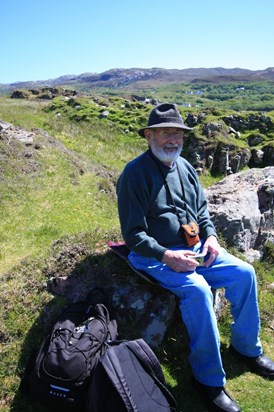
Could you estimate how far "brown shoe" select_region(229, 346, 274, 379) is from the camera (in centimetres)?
514

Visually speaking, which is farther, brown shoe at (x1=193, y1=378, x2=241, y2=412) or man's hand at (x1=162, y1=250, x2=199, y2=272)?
man's hand at (x1=162, y1=250, x2=199, y2=272)

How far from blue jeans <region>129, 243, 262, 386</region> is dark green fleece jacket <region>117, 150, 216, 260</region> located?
0.36 metres

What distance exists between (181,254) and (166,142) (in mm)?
1561

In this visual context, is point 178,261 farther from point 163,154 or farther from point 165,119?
point 165,119

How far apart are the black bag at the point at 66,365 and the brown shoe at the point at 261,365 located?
201cm

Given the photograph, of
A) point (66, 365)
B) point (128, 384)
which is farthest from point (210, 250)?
point (66, 365)

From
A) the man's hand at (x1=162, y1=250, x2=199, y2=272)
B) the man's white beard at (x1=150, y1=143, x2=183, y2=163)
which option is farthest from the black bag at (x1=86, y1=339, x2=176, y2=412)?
the man's white beard at (x1=150, y1=143, x2=183, y2=163)

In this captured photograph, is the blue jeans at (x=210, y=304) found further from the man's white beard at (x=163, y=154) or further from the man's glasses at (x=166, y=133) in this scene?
the man's glasses at (x=166, y=133)

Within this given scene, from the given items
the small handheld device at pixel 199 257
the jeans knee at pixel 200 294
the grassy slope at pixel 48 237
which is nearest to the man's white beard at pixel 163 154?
the small handheld device at pixel 199 257

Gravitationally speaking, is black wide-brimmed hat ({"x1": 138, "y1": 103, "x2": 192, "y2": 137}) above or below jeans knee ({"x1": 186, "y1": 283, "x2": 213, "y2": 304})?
above

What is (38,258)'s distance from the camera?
274 inches

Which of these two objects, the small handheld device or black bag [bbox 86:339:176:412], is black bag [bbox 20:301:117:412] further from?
the small handheld device

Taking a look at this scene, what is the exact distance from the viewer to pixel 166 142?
5297mm

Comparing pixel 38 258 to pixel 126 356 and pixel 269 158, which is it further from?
pixel 269 158
